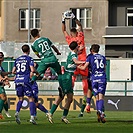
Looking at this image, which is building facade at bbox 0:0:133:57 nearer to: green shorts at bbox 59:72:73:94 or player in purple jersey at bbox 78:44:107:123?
player in purple jersey at bbox 78:44:107:123

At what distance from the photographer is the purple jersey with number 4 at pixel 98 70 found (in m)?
19.6

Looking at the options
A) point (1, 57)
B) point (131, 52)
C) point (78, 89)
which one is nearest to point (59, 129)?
point (1, 57)

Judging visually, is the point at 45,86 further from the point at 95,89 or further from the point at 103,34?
the point at 103,34

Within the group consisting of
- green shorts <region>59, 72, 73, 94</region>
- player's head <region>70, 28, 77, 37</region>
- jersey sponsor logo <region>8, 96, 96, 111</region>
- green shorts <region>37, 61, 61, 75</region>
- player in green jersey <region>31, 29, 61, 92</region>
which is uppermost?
player's head <region>70, 28, 77, 37</region>

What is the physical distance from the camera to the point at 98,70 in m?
19.7

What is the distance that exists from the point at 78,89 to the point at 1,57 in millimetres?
9224

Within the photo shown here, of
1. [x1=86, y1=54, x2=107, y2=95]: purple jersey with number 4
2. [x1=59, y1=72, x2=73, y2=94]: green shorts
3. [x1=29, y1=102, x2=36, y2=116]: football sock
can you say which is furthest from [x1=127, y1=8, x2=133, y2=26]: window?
[x1=29, y1=102, x2=36, y2=116]: football sock

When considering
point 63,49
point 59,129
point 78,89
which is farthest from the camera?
point 63,49

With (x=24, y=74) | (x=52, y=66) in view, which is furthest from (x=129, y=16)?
(x=24, y=74)

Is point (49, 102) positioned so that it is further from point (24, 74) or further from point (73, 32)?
point (24, 74)

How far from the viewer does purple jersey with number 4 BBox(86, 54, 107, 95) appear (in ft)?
64.4

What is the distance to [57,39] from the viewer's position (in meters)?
58.4

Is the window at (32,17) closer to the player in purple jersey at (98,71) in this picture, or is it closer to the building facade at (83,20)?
the building facade at (83,20)

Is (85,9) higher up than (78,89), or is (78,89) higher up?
(85,9)
